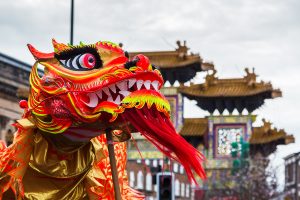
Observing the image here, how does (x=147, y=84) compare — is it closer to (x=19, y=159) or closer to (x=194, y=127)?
(x=19, y=159)

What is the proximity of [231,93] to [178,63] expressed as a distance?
3.26 meters

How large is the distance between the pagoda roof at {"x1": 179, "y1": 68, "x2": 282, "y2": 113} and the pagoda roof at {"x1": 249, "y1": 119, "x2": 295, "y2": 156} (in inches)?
59.9

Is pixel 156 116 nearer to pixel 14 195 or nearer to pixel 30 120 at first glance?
pixel 30 120

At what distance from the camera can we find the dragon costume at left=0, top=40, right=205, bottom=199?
18.7 feet

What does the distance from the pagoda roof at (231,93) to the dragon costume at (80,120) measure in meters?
37.7

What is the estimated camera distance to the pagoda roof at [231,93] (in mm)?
44969

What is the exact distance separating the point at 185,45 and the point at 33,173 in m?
40.6

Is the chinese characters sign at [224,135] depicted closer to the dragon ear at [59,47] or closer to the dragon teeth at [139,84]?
the dragon ear at [59,47]

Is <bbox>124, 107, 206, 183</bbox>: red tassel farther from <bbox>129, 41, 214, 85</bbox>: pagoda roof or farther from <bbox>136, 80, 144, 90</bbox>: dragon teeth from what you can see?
<bbox>129, 41, 214, 85</bbox>: pagoda roof

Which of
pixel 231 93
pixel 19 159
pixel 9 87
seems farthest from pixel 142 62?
pixel 231 93

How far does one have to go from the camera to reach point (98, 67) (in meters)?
5.98

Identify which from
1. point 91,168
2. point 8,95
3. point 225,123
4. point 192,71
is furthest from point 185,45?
point 91,168

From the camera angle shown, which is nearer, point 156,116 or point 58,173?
point 156,116

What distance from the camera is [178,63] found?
45094 millimetres
